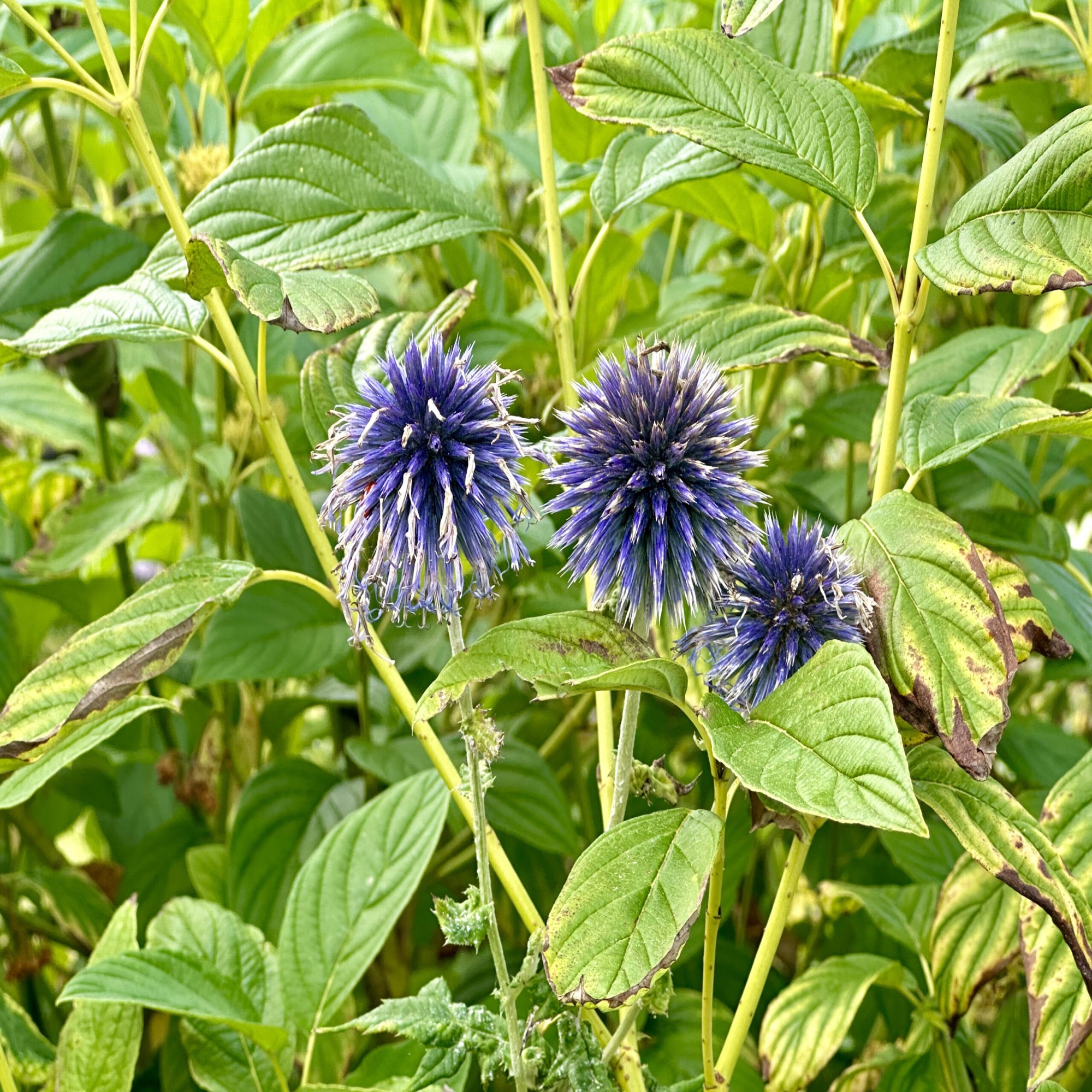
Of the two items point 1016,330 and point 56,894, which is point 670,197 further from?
point 56,894

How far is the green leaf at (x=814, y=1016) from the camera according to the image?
62cm

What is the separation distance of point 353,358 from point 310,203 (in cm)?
8

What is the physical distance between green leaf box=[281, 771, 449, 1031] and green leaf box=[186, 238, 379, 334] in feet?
1.01

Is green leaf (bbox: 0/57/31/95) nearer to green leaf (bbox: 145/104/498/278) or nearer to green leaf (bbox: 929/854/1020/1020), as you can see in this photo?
green leaf (bbox: 145/104/498/278)

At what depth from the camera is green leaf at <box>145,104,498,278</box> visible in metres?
0.57

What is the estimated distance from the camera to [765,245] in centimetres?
79

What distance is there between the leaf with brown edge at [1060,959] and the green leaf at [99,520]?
27.6 inches

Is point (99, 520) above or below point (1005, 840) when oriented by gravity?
below

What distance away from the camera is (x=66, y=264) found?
0.84 meters

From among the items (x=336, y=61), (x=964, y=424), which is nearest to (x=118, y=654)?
(x=964, y=424)

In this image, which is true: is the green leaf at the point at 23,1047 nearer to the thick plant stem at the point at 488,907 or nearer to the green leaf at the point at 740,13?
the thick plant stem at the point at 488,907

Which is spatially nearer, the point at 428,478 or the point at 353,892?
the point at 428,478

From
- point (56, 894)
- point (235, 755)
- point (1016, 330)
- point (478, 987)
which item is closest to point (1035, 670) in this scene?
point (1016, 330)

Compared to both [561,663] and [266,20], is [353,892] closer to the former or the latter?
[561,663]
